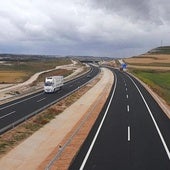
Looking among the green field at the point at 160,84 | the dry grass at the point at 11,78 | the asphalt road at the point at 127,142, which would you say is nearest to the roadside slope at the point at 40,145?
the asphalt road at the point at 127,142

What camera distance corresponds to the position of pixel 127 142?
22.6m

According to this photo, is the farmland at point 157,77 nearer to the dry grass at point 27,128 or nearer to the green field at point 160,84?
the green field at point 160,84

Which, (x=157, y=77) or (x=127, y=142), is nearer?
(x=127, y=142)

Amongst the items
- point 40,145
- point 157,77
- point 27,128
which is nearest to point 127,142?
point 40,145

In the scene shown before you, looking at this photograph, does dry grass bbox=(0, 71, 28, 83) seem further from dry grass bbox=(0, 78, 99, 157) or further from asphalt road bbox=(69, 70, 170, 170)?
asphalt road bbox=(69, 70, 170, 170)

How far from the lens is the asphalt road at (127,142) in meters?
17.7

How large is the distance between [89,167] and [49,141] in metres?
7.68

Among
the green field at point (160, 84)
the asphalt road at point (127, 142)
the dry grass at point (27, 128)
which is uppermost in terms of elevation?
the asphalt road at point (127, 142)

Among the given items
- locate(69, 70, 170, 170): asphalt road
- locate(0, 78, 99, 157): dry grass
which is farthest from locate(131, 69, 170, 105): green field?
locate(0, 78, 99, 157): dry grass

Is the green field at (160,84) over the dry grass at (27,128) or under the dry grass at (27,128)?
under

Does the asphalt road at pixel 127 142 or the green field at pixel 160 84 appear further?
the green field at pixel 160 84

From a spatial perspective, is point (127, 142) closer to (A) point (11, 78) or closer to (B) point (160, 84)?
(B) point (160, 84)

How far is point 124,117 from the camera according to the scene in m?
32.7

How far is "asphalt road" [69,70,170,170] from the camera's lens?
698 inches
